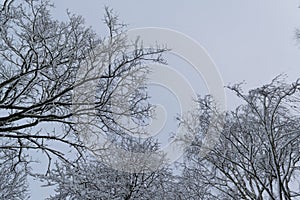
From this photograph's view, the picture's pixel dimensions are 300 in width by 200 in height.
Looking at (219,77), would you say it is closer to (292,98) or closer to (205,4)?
(292,98)

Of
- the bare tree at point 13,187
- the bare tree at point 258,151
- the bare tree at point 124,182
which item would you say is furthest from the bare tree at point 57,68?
the bare tree at point 13,187

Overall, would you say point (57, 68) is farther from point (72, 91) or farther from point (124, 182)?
point (124, 182)

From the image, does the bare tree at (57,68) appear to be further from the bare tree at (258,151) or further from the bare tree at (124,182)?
Result: the bare tree at (258,151)

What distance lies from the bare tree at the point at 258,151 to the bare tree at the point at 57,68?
83.4 inches

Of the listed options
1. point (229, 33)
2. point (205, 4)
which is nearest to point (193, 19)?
point (205, 4)

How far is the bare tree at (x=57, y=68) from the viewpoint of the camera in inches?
177

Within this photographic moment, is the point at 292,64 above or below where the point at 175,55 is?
above

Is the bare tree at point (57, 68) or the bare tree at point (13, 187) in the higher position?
the bare tree at point (13, 187)

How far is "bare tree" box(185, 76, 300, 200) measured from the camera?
528 centimetres

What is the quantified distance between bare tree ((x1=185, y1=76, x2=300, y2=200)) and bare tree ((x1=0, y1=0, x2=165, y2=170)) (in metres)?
2.12

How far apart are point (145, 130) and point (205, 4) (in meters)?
8.11

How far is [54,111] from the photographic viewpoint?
4.73 m

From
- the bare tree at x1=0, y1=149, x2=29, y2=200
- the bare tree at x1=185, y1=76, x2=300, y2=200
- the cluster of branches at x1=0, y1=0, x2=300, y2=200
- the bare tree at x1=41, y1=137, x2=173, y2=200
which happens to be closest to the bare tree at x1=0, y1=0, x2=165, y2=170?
the cluster of branches at x1=0, y1=0, x2=300, y2=200

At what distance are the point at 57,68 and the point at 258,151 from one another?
3994mm
